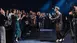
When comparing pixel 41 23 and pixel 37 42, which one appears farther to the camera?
pixel 41 23

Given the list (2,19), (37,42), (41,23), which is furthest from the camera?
(41,23)

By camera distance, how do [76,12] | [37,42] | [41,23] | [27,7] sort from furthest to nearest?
[27,7], [41,23], [37,42], [76,12]

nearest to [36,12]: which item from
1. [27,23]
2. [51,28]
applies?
[27,23]

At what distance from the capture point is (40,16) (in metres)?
11.6

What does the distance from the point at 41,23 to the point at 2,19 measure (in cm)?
472

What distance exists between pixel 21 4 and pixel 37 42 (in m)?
4.17

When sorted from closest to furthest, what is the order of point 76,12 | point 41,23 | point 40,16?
point 76,12
point 41,23
point 40,16

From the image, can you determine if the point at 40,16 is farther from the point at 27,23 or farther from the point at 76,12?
the point at 76,12

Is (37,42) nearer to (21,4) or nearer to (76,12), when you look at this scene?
(76,12)

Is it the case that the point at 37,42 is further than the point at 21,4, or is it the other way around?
the point at 21,4

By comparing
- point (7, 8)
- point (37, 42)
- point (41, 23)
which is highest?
point (7, 8)

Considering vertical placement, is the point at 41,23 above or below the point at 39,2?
below

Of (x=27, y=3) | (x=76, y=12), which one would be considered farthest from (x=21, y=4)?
(x=76, y=12)

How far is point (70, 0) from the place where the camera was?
11.9 metres
